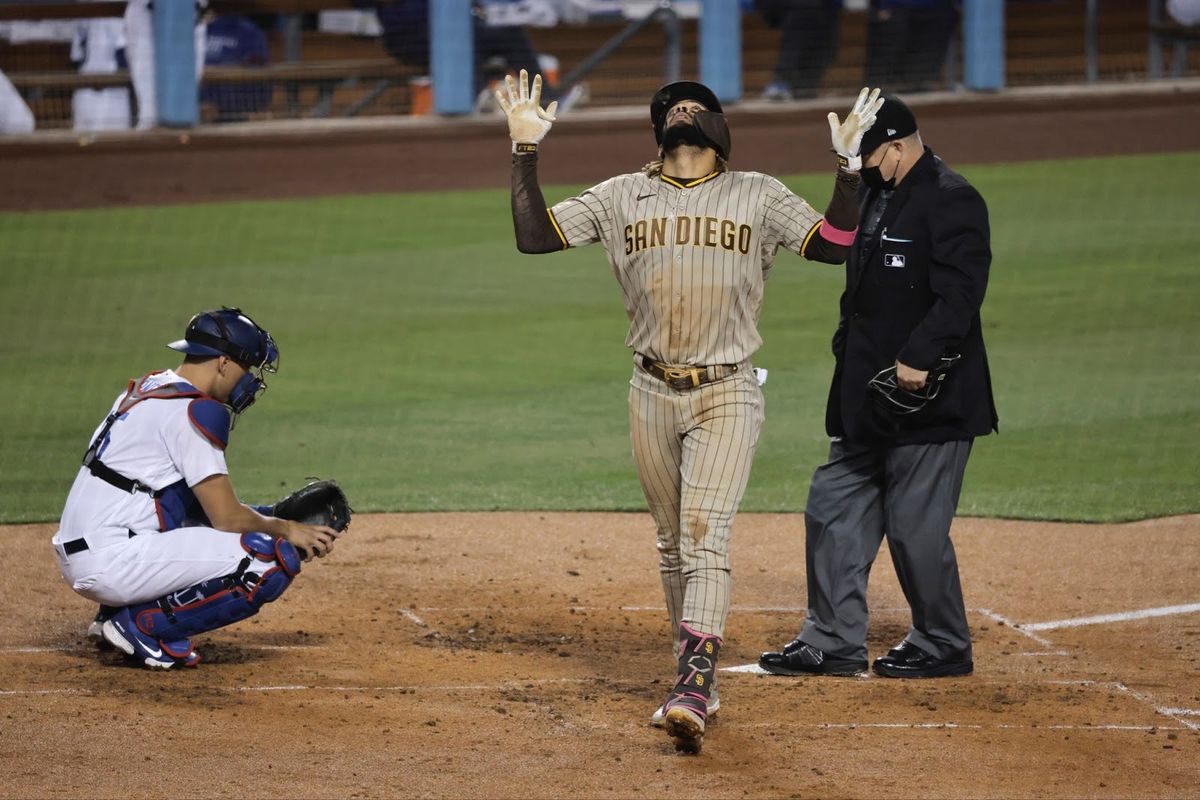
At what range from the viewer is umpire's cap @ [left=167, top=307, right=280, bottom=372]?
552 cm

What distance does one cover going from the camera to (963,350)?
5562 mm

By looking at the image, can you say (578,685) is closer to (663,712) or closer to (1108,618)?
(663,712)

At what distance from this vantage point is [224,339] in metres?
5.52

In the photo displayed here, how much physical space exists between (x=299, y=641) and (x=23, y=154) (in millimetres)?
12657

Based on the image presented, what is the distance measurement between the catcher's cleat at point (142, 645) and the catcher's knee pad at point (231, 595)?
3 centimetres

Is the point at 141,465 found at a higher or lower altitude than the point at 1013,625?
higher

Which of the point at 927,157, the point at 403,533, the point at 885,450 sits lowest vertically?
the point at 403,533

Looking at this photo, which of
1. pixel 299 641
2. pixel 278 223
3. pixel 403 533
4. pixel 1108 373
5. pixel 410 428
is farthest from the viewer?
pixel 278 223

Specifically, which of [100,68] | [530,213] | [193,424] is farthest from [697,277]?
[100,68]

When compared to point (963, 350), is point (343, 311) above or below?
below

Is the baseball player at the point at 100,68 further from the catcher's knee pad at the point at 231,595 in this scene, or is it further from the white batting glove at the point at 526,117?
the white batting glove at the point at 526,117

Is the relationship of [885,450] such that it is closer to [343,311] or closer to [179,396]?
[179,396]

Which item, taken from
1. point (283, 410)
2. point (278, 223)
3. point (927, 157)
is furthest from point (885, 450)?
point (278, 223)

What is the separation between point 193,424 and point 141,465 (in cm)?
25
